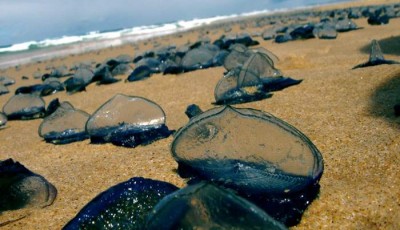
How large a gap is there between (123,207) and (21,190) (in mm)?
564

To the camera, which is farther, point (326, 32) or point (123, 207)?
point (326, 32)

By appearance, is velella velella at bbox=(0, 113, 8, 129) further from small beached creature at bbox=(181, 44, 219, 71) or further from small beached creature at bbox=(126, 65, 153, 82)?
small beached creature at bbox=(181, 44, 219, 71)

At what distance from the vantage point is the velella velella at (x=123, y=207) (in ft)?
3.48

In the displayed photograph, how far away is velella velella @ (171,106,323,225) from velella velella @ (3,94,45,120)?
7.69 ft

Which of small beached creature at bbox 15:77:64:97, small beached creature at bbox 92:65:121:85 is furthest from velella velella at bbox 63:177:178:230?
small beached creature at bbox 15:77:64:97

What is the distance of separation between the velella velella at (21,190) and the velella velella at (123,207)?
428mm

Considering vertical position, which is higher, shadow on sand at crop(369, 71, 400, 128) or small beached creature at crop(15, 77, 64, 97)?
shadow on sand at crop(369, 71, 400, 128)

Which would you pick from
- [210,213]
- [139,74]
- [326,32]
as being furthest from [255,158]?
[326,32]

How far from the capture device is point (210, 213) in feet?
2.79

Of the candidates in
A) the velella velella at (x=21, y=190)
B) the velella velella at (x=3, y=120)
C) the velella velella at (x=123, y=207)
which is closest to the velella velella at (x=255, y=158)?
the velella velella at (x=123, y=207)

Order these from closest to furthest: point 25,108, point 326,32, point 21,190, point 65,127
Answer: point 21,190
point 65,127
point 25,108
point 326,32

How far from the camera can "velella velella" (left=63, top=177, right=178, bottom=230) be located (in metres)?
1.06

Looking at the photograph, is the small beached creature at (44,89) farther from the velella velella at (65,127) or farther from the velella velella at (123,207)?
the velella velella at (123,207)

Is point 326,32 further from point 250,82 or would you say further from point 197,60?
point 250,82
